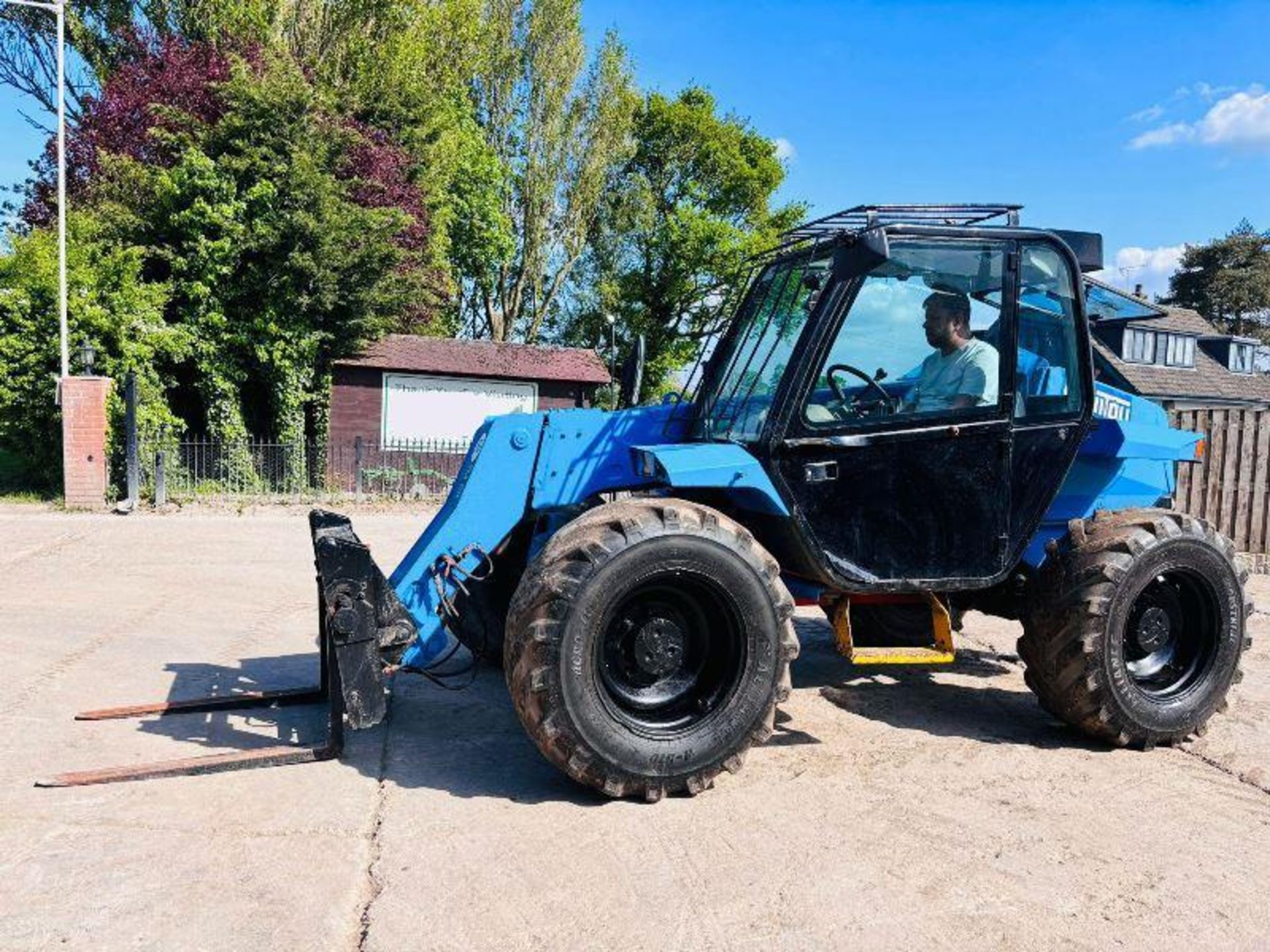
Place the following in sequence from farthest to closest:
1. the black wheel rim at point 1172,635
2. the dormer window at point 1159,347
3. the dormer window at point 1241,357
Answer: the dormer window at point 1241,357
the dormer window at point 1159,347
the black wheel rim at point 1172,635

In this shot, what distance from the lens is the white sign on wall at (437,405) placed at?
2081 cm

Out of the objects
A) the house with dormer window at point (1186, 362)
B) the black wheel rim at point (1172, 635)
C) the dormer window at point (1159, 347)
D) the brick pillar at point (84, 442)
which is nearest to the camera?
the black wheel rim at point (1172, 635)

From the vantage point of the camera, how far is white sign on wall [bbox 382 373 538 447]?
819 inches

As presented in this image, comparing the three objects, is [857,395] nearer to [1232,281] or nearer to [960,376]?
[960,376]

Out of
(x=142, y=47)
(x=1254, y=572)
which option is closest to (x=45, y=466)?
(x=142, y=47)

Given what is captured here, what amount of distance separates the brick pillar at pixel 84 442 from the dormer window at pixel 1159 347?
110 ft

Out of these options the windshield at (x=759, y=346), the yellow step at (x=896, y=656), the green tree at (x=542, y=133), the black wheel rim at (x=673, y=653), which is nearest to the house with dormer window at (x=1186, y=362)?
the green tree at (x=542, y=133)

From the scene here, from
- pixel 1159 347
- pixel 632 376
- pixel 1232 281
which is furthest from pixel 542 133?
pixel 1232 281

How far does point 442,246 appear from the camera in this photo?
2392 cm

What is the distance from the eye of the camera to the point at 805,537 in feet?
14.6

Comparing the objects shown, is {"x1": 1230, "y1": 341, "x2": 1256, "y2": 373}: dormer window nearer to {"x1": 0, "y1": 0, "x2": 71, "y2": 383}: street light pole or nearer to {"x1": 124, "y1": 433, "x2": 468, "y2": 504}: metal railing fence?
{"x1": 124, "y1": 433, "x2": 468, "y2": 504}: metal railing fence

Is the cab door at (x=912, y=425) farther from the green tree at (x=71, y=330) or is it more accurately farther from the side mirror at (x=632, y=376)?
the green tree at (x=71, y=330)

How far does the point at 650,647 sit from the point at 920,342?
2.04 metres

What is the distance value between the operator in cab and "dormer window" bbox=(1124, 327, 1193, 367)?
1366 inches
